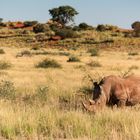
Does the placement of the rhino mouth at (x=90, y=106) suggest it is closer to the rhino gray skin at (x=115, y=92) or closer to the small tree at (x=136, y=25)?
the rhino gray skin at (x=115, y=92)

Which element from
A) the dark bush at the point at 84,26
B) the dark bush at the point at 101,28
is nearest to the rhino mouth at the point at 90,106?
the dark bush at the point at 101,28

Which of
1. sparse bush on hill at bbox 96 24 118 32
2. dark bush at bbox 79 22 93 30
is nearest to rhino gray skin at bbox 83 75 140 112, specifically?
sparse bush on hill at bbox 96 24 118 32

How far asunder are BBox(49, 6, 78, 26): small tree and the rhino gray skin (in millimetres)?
90455

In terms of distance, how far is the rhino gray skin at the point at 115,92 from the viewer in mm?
10675

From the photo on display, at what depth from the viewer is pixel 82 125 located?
948 centimetres

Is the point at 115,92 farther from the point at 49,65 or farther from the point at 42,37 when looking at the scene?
the point at 42,37

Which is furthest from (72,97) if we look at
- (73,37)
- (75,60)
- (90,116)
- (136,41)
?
(73,37)

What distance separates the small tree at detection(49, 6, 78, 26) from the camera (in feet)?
335

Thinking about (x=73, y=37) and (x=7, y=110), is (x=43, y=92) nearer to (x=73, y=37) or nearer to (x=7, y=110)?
(x=7, y=110)

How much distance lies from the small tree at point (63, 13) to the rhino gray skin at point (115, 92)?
90.5 metres

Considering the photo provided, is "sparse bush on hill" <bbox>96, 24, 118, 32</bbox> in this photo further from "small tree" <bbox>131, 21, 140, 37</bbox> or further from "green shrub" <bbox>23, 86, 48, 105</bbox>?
"green shrub" <bbox>23, 86, 48, 105</bbox>

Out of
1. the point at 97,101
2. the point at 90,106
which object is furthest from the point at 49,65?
the point at 90,106

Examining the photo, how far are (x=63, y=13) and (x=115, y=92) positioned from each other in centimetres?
9156

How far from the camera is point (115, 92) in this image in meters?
11.3
